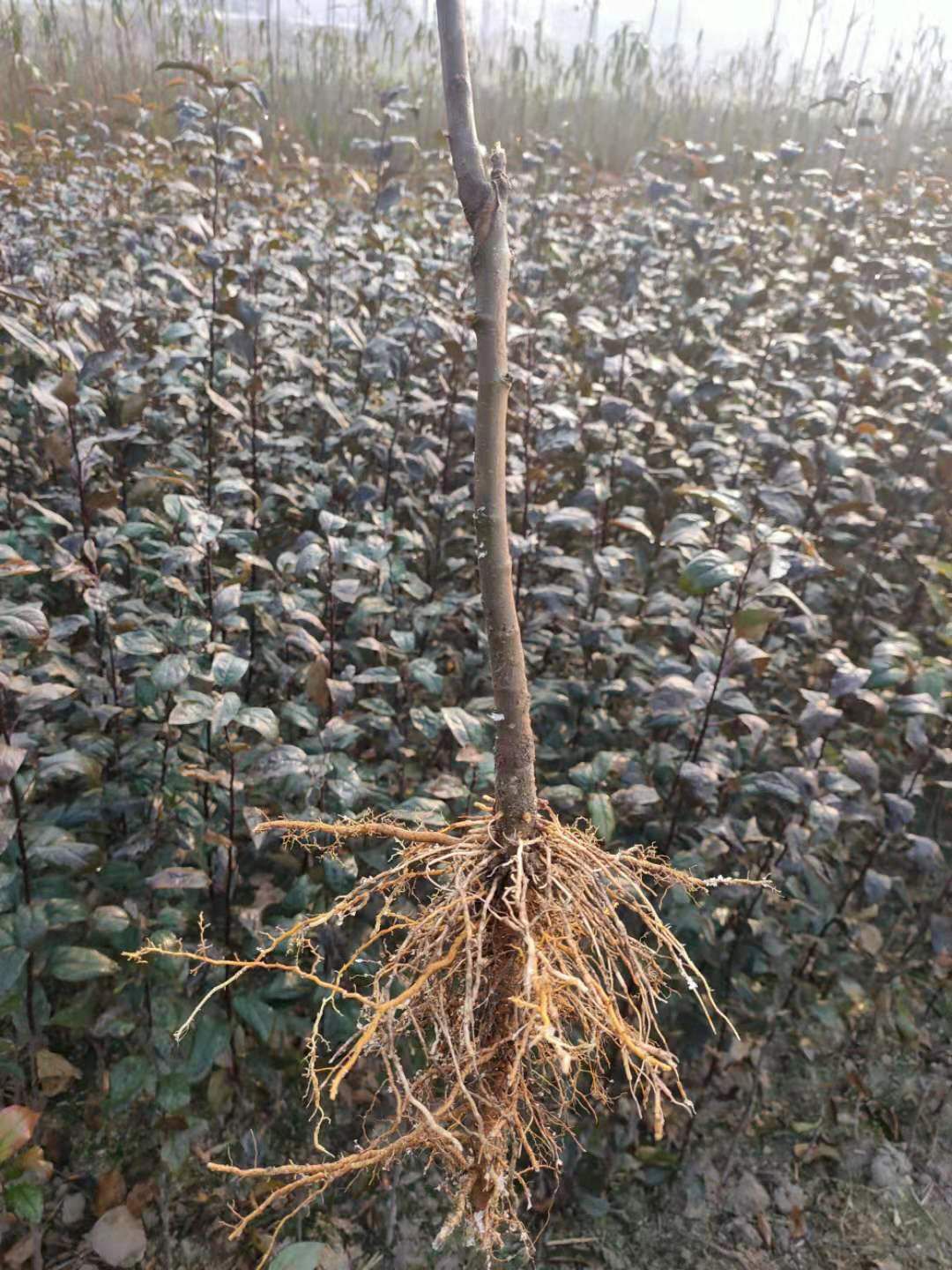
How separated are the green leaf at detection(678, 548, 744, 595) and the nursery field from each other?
1 cm

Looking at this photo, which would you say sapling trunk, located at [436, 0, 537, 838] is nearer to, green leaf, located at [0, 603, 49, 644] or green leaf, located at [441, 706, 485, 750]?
green leaf, located at [441, 706, 485, 750]

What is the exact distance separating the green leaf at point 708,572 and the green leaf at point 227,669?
0.87 m

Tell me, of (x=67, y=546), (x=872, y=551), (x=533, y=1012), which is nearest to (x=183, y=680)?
(x=67, y=546)

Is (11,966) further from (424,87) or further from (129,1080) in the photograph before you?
(424,87)

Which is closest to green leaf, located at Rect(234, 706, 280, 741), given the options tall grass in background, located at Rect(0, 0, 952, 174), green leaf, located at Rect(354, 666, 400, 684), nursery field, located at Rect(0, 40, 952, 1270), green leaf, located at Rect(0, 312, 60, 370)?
nursery field, located at Rect(0, 40, 952, 1270)

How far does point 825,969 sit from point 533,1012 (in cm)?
165

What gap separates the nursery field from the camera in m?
1.67

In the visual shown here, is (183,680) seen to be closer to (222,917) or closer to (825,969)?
(222,917)

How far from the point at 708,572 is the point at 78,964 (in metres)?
1.39

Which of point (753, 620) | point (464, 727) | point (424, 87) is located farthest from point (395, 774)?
point (424, 87)

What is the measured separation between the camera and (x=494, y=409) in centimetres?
92

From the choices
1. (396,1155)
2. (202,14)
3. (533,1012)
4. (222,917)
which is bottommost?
(222,917)

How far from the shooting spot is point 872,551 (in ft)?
10.4

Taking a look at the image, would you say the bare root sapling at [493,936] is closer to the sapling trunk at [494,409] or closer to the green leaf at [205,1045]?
the sapling trunk at [494,409]
